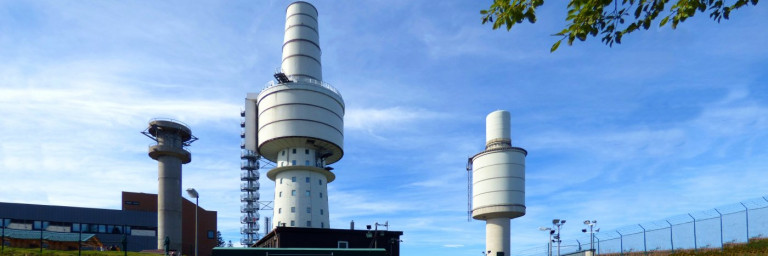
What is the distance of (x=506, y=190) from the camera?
69938 mm

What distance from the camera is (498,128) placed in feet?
244

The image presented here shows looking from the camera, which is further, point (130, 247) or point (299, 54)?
point (130, 247)

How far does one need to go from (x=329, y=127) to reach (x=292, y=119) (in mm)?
4099

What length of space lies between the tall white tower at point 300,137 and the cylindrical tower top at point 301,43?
133 millimetres

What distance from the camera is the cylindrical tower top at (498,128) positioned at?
7381 centimetres

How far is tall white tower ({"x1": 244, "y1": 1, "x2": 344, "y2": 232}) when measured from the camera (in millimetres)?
60719

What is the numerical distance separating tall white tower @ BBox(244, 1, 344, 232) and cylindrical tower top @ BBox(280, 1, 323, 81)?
0.13m

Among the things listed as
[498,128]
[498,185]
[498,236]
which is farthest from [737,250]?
[498,128]

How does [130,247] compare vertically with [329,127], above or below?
below

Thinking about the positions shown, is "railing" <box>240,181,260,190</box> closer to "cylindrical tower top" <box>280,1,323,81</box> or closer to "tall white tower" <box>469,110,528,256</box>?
"cylindrical tower top" <box>280,1,323,81</box>

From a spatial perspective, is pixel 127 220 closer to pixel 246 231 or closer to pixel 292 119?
pixel 246 231

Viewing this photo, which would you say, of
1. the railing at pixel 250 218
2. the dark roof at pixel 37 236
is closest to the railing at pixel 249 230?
the railing at pixel 250 218

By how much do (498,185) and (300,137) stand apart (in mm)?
24854

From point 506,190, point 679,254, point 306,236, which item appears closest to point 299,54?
point 306,236
